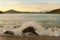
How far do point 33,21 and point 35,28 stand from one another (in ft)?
0.22

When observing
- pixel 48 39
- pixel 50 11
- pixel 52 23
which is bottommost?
pixel 48 39

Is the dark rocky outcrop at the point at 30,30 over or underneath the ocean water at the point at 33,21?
underneath

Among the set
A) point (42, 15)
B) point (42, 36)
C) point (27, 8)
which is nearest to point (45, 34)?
point (42, 36)

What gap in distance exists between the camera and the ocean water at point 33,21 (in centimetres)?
117

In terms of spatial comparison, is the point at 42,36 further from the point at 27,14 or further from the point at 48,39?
the point at 27,14

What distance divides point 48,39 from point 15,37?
0.30 metres

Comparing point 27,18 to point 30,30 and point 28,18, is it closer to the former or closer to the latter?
point 28,18

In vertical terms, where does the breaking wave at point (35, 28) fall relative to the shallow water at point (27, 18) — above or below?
below

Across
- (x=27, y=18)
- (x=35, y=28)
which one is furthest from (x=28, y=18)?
(x=35, y=28)

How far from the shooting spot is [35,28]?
1.20 m

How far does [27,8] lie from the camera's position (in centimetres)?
121

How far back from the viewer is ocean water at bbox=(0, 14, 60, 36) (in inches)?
45.9

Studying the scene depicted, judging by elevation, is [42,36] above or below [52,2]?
below

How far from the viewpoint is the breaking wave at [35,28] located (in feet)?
3.81
